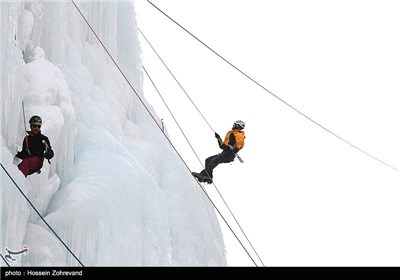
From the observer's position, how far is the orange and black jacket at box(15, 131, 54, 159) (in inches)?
371

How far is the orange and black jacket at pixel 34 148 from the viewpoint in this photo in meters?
9.42

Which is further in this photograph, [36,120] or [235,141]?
[235,141]

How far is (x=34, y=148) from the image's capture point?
372 inches
